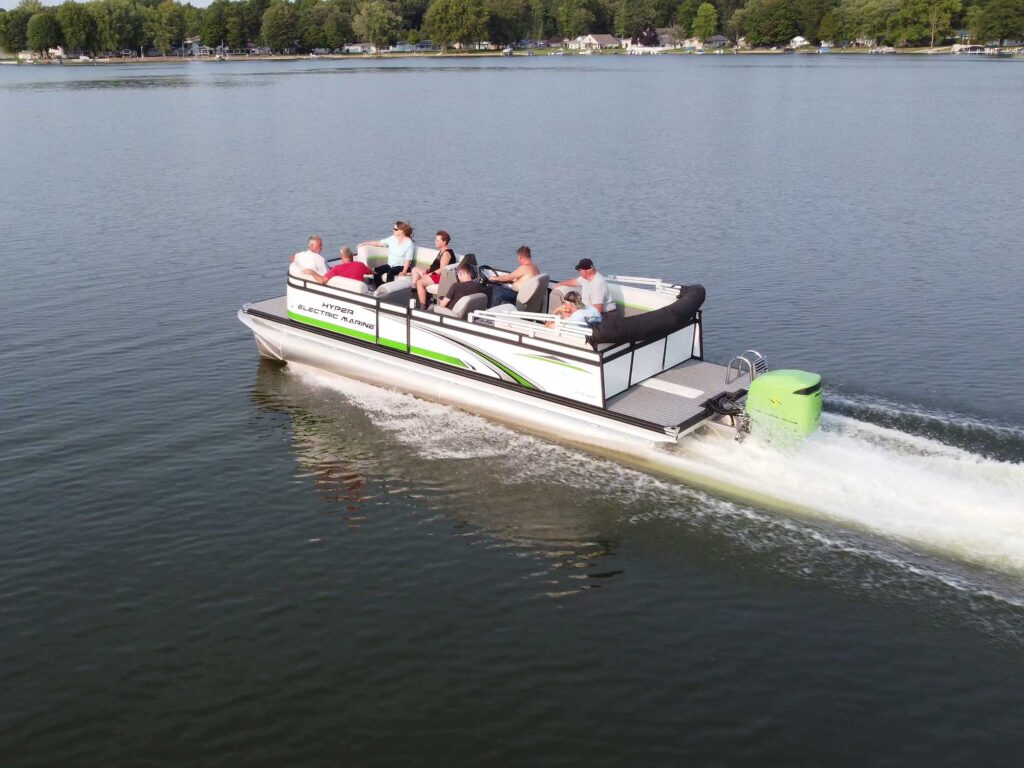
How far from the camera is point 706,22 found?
640 feet

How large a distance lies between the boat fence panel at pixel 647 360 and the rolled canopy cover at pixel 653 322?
0.25 meters

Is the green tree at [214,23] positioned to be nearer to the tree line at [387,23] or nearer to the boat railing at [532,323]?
the tree line at [387,23]

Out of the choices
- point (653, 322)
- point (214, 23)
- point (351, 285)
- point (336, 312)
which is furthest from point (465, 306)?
point (214, 23)

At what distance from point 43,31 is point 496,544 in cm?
18531

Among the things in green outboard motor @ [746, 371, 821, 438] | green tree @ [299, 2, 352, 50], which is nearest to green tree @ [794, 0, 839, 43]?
green tree @ [299, 2, 352, 50]

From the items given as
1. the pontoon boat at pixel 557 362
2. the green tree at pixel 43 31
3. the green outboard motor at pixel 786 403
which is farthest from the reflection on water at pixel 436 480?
the green tree at pixel 43 31

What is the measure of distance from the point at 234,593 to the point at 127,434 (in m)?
5.14

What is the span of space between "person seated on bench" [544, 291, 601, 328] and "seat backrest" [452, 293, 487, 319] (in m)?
1.44

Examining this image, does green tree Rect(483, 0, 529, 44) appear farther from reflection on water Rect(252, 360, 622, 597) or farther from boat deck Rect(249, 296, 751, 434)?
boat deck Rect(249, 296, 751, 434)

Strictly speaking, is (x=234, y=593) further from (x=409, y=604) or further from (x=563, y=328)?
(x=563, y=328)

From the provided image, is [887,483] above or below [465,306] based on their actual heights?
below

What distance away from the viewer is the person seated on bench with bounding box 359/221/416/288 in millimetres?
17578

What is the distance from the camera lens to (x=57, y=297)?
71.4 feet

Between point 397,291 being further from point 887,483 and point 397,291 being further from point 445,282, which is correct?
point 887,483
